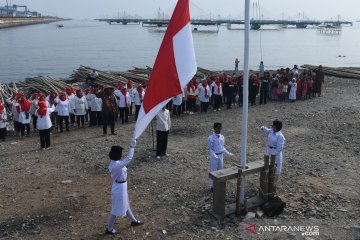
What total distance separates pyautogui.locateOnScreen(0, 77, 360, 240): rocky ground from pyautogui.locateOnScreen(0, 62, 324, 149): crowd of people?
791 millimetres

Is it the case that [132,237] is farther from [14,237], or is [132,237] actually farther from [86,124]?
[86,124]

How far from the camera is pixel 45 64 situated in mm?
49031

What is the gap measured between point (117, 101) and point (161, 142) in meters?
5.51

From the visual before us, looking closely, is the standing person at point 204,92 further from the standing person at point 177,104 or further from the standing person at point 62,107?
the standing person at point 62,107

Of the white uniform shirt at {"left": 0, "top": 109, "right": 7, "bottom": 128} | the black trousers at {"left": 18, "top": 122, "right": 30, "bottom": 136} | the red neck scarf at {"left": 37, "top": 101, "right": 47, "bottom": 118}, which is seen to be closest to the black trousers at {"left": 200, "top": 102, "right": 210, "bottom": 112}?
the black trousers at {"left": 18, "top": 122, "right": 30, "bottom": 136}

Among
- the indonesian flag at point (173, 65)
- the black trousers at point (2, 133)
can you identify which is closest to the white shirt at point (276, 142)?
the indonesian flag at point (173, 65)

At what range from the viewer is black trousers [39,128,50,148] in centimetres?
1261

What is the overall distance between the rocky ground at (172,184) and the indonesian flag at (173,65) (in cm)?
262

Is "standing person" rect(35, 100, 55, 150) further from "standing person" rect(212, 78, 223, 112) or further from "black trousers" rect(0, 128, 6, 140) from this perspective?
"standing person" rect(212, 78, 223, 112)

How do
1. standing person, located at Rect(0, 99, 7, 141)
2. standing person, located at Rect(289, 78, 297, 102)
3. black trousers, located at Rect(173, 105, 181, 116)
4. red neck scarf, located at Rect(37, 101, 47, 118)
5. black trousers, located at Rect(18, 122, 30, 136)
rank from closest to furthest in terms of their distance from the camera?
red neck scarf, located at Rect(37, 101, 47, 118), standing person, located at Rect(0, 99, 7, 141), black trousers, located at Rect(18, 122, 30, 136), black trousers, located at Rect(173, 105, 181, 116), standing person, located at Rect(289, 78, 297, 102)

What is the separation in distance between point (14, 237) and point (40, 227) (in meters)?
0.51

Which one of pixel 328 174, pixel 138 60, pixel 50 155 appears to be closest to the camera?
pixel 328 174

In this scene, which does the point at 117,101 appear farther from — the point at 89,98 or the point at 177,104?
the point at 177,104

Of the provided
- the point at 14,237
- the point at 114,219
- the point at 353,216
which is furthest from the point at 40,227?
the point at 353,216
